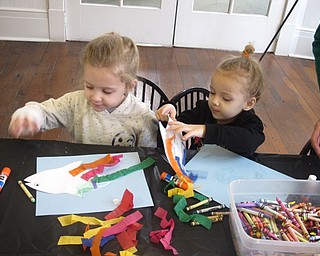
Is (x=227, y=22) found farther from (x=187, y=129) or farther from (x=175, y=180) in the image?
(x=175, y=180)

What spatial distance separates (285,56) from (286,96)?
2.59ft

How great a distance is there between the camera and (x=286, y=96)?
312 cm

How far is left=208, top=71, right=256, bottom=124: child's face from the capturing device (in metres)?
1.33

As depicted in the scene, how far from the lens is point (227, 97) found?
135 centimetres

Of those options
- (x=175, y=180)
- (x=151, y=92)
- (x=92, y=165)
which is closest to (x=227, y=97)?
(x=175, y=180)

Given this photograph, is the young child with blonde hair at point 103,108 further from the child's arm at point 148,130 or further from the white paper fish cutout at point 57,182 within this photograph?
the white paper fish cutout at point 57,182

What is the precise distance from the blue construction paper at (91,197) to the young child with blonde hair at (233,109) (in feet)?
0.68

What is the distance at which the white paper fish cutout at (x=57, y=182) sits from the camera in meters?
1.06

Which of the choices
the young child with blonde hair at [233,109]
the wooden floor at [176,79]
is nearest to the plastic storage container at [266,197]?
the young child with blonde hair at [233,109]

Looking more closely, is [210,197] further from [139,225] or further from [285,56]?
[285,56]

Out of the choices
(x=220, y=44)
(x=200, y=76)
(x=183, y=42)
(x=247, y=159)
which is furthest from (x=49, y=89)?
(x=247, y=159)

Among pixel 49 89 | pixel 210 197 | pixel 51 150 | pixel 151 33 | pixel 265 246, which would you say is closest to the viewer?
pixel 265 246

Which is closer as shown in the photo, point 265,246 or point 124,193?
point 265,246

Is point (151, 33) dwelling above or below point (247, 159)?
below
